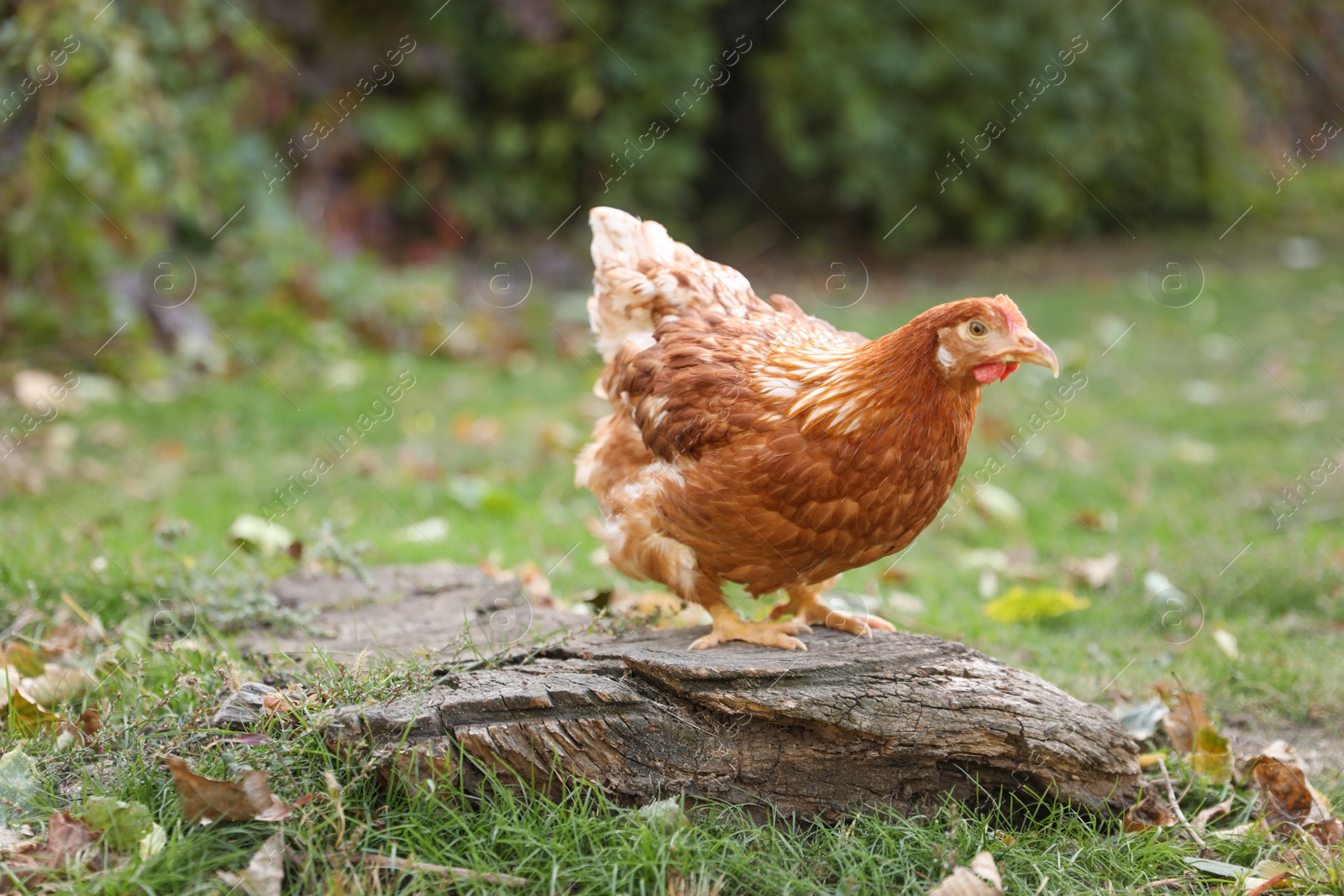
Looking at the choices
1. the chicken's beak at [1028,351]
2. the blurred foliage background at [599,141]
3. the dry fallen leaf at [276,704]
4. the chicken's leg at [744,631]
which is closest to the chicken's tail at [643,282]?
the chicken's leg at [744,631]

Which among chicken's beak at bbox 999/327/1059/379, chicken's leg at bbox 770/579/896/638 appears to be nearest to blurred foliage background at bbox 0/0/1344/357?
chicken's leg at bbox 770/579/896/638

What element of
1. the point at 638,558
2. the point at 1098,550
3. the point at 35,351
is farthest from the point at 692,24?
A: the point at 638,558

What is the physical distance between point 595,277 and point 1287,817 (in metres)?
2.43

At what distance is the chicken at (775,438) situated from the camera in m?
2.80

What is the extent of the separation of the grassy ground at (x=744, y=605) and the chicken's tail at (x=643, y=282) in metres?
1.28

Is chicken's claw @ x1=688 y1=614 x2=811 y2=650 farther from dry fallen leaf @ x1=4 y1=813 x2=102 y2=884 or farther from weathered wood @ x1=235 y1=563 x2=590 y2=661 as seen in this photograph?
dry fallen leaf @ x1=4 y1=813 x2=102 y2=884

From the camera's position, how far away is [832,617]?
10.9 ft

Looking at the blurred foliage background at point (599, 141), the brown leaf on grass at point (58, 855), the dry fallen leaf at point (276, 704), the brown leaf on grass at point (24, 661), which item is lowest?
the brown leaf on grass at point (58, 855)

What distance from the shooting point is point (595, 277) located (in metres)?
3.68

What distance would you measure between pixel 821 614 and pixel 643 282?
1117 millimetres

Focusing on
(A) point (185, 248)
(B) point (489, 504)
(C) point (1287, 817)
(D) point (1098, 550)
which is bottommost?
(C) point (1287, 817)

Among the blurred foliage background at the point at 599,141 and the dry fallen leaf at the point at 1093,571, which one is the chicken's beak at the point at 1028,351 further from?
A: the blurred foliage background at the point at 599,141

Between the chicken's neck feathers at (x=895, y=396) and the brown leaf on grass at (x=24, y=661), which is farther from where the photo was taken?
the brown leaf on grass at (x=24, y=661)

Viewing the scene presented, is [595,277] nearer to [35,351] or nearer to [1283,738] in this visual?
[1283,738]
